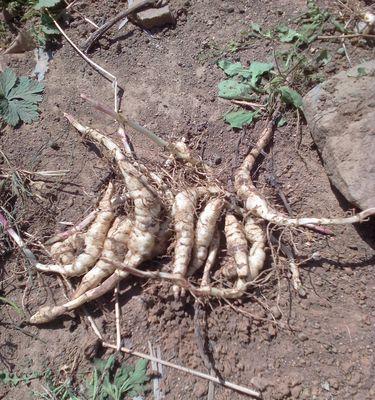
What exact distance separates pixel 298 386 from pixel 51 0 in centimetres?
255

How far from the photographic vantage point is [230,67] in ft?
8.53

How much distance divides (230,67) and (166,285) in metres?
1.26

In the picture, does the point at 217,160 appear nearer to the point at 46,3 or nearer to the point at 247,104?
the point at 247,104

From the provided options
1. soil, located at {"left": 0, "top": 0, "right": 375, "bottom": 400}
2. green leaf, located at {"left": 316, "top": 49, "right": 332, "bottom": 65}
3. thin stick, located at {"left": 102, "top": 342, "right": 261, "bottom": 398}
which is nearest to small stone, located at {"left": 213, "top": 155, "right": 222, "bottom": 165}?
soil, located at {"left": 0, "top": 0, "right": 375, "bottom": 400}

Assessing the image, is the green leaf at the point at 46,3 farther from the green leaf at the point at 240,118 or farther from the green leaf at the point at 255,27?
the green leaf at the point at 240,118

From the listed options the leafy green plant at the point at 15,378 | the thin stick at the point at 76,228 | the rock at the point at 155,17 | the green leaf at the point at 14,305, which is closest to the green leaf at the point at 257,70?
the rock at the point at 155,17

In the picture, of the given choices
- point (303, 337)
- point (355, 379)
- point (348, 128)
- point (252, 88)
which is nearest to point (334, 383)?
point (355, 379)

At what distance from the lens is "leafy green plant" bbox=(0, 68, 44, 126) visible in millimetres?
2697

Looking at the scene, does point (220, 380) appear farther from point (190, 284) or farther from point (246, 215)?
point (246, 215)

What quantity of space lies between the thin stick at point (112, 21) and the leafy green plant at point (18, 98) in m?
0.39

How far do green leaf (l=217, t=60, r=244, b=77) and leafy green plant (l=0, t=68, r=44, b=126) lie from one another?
3.48 ft

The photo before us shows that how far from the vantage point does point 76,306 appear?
216cm

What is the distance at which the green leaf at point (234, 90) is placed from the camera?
2.50m

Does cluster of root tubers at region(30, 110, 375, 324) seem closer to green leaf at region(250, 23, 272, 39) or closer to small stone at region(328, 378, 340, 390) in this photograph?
small stone at region(328, 378, 340, 390)
